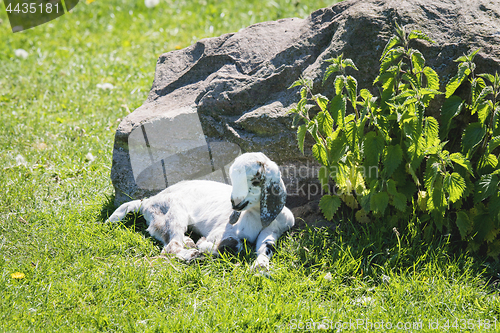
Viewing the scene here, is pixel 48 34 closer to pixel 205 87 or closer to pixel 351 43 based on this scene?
pixel 205 87

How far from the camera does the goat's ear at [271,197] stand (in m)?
3.52

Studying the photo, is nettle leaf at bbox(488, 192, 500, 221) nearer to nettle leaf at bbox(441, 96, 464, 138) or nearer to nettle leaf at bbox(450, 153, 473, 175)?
nettle leaf at bbox(450, 153, 473, 175)

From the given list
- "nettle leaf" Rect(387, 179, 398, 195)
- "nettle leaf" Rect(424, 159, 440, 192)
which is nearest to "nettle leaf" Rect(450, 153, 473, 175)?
"nettle leaf" Rect(424, 159, 440, 192)

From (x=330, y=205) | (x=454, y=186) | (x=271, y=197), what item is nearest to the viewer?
(x=454, y=186)

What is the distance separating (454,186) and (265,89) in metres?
1.87

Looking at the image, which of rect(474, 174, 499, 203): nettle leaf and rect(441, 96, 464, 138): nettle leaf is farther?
rect(441, 96, 464, 138): nettle leaf

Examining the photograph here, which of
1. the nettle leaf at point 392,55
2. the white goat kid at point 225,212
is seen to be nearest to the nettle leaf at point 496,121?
the nettle leaf at point 392,55

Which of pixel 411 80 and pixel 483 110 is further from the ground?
pixel 411 80

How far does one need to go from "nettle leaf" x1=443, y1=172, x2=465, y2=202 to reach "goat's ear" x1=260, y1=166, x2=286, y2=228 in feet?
3.74

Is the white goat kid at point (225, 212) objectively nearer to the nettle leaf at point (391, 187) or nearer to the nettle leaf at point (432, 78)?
the nettle leaf at point (391, 187)

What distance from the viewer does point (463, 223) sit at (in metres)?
3.56

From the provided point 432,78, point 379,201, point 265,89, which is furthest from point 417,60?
point 265,89

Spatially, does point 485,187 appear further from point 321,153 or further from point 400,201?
point 321,153

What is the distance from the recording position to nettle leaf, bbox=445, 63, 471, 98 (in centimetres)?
341
